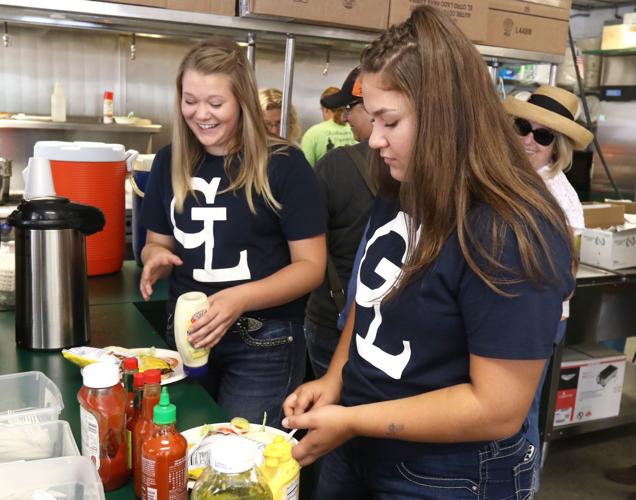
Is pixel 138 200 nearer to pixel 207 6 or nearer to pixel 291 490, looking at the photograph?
pixel 207 6

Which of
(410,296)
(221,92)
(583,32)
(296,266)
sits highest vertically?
(583,32)

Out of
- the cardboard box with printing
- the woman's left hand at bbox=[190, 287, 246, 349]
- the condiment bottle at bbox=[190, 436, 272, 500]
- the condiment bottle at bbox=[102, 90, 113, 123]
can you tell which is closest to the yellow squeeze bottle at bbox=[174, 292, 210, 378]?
the woman's left hand at bbox=[190, 287, 246, 349]

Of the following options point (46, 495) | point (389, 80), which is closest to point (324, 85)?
point (389, 80)

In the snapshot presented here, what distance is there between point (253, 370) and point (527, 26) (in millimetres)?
2365

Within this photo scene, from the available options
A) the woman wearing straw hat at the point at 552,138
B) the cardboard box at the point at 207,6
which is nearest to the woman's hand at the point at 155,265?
the cardboard box at the point at 207,6

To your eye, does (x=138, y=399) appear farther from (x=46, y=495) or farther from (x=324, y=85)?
(x=324, y=85)

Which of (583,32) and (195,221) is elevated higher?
(583,32)

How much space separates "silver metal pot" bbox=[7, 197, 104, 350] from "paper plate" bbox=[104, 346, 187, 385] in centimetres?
16

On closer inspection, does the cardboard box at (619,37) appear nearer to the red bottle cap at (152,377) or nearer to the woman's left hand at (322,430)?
the woman's left hand at (322,430)

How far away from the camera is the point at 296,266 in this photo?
175 centimetres

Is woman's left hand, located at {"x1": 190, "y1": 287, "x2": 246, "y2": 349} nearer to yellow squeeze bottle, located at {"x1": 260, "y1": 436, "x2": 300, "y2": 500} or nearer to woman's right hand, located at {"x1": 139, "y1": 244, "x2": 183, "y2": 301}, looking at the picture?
woman's right hand, located at {"x1": 139, "y1": 244, "x2": 183, "y2": 301}

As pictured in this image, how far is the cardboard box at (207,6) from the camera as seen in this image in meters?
2.50

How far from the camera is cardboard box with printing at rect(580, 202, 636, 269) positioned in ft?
10.5

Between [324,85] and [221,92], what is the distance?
4556 millimetres
